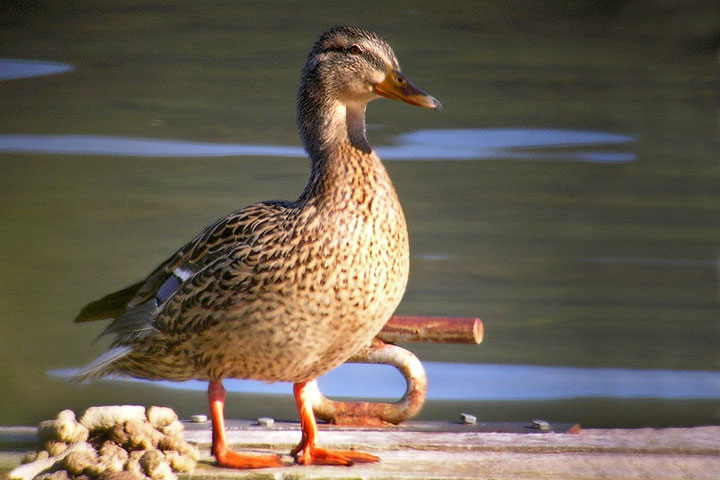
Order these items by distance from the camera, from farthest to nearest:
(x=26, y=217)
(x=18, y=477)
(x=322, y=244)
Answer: (x=26, y=217) → (x=322, y=244) → (x=18, y=477)

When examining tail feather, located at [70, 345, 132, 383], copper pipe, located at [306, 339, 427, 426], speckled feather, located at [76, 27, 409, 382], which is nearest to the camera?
speckled feather, located at [76, 27, 409, 382]

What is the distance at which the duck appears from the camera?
1.76m

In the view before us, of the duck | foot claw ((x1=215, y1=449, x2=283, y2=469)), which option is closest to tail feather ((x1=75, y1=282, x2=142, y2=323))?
the duck

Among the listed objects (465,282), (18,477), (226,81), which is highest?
(226,81)

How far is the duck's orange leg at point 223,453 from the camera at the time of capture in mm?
1833

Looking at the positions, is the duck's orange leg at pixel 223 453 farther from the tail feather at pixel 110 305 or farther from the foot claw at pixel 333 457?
the tail feather at pixel 110 305

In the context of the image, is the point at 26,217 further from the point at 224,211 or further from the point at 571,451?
the point at 571,451

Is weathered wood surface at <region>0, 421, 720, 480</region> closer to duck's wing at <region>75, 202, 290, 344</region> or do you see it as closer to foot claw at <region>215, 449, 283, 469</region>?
foot claw at <region>215, 449, 283, 469</region>

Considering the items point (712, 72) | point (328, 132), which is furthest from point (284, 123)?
point (328, 132)

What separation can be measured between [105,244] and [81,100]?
49 cm

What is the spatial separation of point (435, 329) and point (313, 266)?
41 cm

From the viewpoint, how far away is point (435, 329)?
208cm

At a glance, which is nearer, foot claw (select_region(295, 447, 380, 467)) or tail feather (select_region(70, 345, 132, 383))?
foot claw (select_region(295, 447, 380, 467))

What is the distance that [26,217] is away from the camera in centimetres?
363
